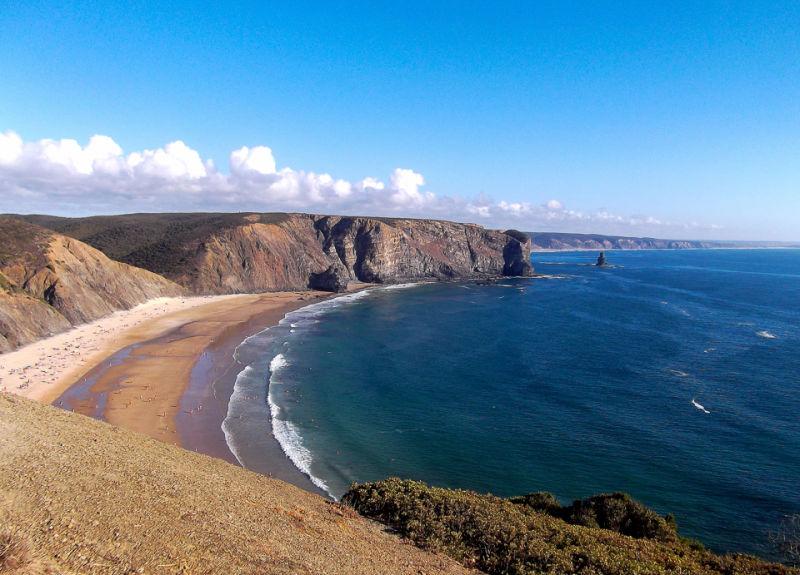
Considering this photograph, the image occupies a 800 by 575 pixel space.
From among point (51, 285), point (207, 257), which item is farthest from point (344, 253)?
point (51, 285)

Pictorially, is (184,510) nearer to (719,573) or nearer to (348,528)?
(348,528)

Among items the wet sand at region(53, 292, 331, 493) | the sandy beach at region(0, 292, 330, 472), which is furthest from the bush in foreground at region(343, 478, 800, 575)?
the sandy beach at region(0, 292, 330, 472)

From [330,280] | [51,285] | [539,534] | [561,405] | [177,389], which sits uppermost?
[51,285]

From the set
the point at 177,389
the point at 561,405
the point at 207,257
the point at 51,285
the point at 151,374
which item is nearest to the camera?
the point at 561,405

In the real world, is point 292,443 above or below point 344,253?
below

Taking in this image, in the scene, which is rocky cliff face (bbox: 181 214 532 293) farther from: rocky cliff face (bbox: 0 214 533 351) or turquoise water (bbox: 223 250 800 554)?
turquoise water (bbox: 223 250 800 554)

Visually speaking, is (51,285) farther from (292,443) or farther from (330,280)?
(330,280)

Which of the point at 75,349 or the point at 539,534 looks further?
the point at 75,349

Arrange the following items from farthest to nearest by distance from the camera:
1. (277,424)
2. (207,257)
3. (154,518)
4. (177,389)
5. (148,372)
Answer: (207,257)
(148,372)
(177,389)
(277,424)
(154,518)
